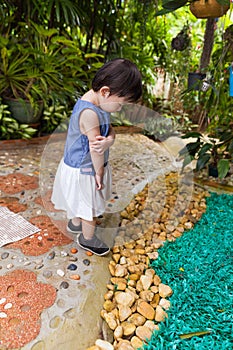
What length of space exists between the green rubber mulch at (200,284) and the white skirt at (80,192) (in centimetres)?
39

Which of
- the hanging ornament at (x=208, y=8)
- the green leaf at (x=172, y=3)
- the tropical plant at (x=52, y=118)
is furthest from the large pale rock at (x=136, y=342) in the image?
the tropical plant at (x=52, y=118)

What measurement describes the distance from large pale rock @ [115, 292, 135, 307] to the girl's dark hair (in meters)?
0.76

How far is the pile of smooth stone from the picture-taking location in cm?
124

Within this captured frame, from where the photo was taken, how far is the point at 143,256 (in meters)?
1.61

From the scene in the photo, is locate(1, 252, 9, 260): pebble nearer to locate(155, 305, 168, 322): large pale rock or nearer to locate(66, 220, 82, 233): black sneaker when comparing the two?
locate(66, 220, 82, 233): black sneaker

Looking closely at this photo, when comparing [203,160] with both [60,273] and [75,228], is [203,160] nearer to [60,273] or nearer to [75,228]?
[75,228]

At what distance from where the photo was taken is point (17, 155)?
2611mm

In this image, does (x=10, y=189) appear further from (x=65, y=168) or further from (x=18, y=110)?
(x=18, y=110)

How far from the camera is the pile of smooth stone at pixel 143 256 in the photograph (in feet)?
4.07

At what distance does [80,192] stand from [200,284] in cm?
64

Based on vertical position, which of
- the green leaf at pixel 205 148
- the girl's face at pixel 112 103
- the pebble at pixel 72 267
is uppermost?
the girl's face at pixel 112 103

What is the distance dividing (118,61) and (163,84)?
267cm

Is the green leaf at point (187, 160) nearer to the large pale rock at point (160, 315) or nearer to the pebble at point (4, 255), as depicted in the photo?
the large pale rock at point (160, 315)

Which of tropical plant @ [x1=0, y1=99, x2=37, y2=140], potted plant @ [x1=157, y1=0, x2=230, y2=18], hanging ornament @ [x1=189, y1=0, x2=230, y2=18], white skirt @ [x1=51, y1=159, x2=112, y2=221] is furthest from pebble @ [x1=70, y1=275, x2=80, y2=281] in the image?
tropical plant @ [x1=0, y1=99, x2=37, y2=140]
